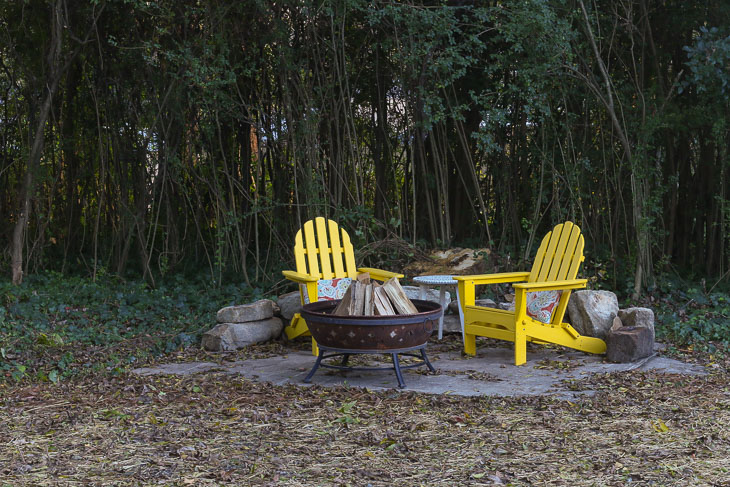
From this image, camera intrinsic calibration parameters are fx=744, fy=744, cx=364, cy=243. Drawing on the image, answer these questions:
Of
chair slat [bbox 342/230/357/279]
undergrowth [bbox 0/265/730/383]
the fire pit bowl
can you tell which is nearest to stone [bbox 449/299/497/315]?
chair slat [bbox 342/230/357/279]

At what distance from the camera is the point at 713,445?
285 centimetres

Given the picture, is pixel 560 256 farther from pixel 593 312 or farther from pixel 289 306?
pixel 289 306

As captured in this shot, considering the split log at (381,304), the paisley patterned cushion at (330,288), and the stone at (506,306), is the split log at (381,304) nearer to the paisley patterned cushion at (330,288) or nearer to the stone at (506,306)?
the paisley patterned cushion at (330,288)

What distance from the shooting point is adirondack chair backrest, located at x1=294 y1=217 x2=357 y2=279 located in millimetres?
4840

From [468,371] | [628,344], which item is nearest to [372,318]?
[468,371]

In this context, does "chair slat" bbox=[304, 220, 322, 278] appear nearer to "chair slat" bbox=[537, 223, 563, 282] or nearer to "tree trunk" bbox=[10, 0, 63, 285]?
"chair slat" bbox=[537, 223, 563, 282]

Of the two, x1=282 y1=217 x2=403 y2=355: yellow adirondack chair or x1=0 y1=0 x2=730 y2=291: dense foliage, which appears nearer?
x1=282 y1=217 x2=403 y2=355: yellow adirondack chair

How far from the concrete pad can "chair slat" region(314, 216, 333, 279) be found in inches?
21.5

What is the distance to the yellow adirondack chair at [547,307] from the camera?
14.1ft

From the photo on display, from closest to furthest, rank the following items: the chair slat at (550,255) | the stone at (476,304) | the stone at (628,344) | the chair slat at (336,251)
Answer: the stone at (628,344) → the chair slat at (550,255) → the chair slat at (336,251) → the stone at (476,304)

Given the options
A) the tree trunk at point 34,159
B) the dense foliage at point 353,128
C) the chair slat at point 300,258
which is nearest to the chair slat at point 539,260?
the dense foliage at point 353,128

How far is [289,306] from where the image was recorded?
204 inches

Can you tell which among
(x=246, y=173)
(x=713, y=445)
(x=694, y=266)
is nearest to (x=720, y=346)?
(x=713, y=445)

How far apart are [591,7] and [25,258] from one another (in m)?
5.67
